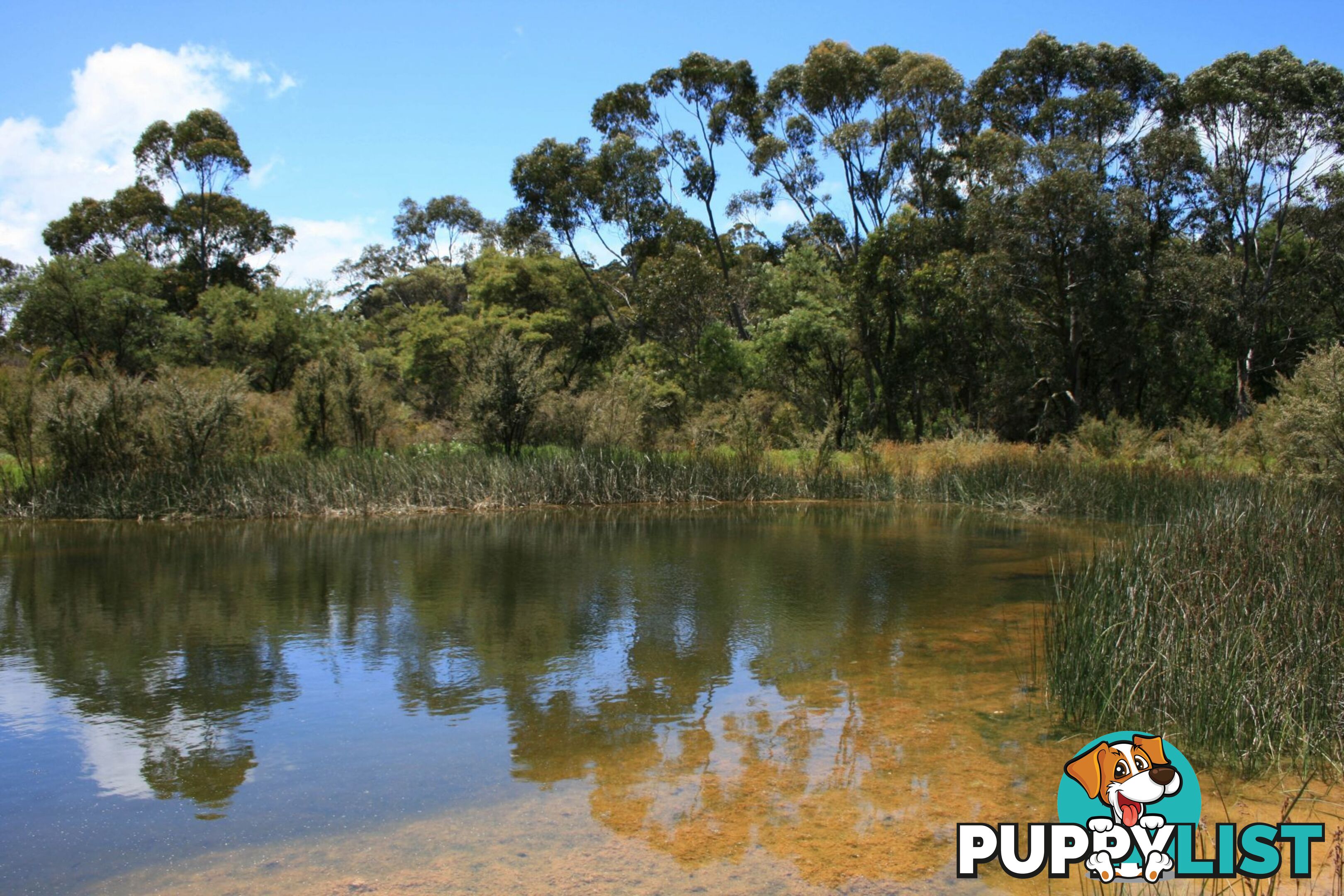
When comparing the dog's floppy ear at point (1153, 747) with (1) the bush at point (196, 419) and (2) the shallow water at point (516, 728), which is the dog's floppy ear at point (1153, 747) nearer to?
(2) the shallow water at point (516, 728)

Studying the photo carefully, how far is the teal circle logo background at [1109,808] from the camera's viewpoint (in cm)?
395

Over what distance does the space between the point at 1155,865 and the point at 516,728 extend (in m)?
3.90

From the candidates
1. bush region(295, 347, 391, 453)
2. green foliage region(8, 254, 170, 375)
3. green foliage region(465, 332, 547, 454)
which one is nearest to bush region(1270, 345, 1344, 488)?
green foliage region(465, 332, 547, 454)

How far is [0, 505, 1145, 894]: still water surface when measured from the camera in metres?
4.44

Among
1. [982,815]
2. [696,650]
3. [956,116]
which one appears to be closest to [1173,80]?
[956,116]

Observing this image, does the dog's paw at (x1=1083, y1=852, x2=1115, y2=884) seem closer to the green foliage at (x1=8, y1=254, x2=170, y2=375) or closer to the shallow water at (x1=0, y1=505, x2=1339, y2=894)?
the shallow water at (x1=0, y1=505, x2=1339, y2=894)

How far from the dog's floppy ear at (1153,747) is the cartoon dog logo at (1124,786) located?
23cm

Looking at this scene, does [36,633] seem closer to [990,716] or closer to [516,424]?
[990,716]

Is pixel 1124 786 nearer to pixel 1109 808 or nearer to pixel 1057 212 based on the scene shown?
pixel 1109 808

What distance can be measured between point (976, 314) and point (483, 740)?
25.2m

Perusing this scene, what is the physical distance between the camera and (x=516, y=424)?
22641 mm

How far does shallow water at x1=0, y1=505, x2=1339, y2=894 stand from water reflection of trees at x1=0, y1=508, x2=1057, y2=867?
1.3 inches

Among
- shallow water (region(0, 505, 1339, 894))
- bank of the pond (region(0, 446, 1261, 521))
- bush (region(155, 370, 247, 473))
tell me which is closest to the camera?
shallow water (region(0, 505, 1339, 894))

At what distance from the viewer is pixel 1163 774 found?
413 cm
